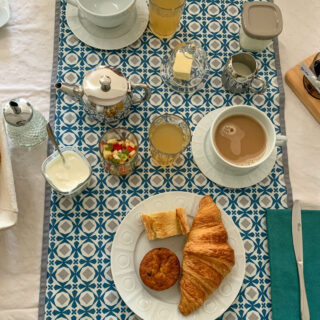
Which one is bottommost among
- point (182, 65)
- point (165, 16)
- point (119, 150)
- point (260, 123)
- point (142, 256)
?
point (142, 256)

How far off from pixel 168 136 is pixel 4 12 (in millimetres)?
674

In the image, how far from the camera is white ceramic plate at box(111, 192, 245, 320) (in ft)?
3.49

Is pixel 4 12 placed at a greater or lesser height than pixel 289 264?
greater

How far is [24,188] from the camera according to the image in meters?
1.16

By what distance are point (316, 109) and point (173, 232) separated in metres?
0.59

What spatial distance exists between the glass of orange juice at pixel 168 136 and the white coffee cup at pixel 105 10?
324 mm

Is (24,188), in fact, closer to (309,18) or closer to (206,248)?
(206,248)

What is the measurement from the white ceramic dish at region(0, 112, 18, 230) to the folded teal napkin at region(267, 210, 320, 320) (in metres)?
0.71

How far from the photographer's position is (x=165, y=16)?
1206mm

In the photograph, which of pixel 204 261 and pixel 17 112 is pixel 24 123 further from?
pixel 204 261

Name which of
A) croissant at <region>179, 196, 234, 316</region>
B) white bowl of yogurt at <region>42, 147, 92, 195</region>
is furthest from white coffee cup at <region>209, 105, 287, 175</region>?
white bowl of yogurt at <region>42, 147, 92, 195</region>

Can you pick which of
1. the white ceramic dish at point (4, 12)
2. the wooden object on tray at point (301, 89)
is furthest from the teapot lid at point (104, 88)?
the wooden object on tray at point (301, 89)

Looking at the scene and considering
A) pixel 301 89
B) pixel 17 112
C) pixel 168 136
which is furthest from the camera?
pixel 301 89

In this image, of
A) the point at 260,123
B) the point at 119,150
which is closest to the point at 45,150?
the point at 119,150
